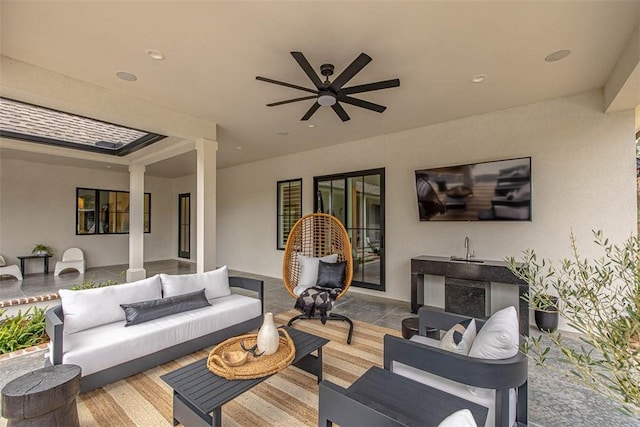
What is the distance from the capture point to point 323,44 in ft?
8.86

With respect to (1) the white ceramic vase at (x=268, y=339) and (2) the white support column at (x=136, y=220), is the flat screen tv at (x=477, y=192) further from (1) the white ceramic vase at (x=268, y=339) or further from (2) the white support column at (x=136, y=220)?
(2) the white support column at (x=136, y=220)

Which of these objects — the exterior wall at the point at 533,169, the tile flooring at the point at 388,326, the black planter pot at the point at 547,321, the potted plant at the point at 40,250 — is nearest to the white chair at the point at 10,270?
the tile flooring at the point at 388,326

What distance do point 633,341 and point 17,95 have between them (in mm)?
5102

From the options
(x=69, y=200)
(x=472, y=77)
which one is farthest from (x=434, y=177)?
(x=69, y=200)

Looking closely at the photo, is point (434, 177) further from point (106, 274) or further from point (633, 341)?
point (106, 274)

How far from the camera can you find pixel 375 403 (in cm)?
161

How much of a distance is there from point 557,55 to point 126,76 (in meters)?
4.58

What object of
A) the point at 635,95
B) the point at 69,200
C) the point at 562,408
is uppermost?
the point at 635,95

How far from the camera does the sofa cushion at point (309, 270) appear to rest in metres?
4.26

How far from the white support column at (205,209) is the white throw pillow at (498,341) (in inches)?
154

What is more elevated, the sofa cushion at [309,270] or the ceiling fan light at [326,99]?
the ceiling fan light at [326,99]

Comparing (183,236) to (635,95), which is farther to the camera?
(183,236)

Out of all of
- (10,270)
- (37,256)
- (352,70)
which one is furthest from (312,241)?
(37,256)

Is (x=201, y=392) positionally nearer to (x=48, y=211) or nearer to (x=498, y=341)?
(x=498, y=341)
